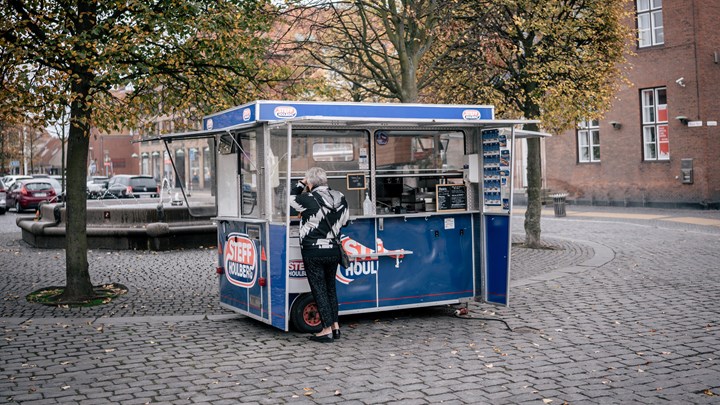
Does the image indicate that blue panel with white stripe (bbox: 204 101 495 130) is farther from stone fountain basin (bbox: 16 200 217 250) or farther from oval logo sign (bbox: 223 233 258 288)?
stone fountain basin (bbox: 16 200 217 250)

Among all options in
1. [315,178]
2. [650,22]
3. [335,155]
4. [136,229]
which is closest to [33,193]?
[136,229]

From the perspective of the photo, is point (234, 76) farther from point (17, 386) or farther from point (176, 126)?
point (17, 386)

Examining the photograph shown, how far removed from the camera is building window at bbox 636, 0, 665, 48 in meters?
29.6

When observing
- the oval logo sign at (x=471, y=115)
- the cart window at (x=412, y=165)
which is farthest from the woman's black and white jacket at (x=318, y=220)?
the oval logo sign at (x=471, y=115)

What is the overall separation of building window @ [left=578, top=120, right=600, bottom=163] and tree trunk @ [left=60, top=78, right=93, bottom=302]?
2623 cm

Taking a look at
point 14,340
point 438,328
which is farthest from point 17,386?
point 438,328

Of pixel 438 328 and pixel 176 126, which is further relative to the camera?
pixel 176 126

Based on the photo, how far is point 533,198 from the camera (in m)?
16.9

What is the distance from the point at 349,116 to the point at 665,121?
24.7 meters

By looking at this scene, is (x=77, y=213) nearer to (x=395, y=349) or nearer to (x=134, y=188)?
(x=395, y=349)

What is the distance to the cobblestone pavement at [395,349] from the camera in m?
6.12

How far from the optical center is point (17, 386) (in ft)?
21.0

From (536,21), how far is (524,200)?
67.6ft

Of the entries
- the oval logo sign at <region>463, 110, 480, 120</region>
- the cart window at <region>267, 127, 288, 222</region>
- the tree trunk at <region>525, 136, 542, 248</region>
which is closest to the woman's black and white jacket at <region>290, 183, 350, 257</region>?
the cart window at <region>267, 127, 288, 222</region>
